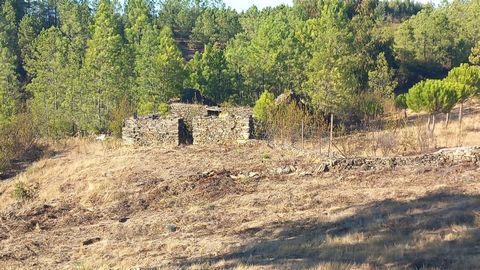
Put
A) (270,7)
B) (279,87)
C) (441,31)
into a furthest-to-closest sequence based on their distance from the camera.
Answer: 1. (270,7)
2. (441,31)
3. (279,87)

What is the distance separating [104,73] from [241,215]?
71.8 feet

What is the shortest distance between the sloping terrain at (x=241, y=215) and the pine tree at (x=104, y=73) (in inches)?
476

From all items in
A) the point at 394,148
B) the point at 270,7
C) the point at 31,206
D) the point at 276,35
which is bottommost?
the point at 31,206

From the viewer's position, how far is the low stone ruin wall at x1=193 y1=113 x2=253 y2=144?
2003 centimetres

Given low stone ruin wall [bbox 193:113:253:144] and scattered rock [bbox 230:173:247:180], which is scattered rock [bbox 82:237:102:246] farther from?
low stone ruin wall [bbox 193:113:253:144]

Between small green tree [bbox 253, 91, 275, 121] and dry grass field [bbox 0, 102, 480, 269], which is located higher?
small green tree [bbox 253, 91, 275, 121]

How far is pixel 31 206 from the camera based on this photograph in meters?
14.0

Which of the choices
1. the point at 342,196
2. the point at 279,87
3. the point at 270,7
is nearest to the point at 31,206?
the point at 342,196

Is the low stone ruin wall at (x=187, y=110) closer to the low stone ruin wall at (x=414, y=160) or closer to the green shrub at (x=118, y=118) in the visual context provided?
the green shrub at (x=118, y=118)

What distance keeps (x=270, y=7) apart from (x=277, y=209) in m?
69.3

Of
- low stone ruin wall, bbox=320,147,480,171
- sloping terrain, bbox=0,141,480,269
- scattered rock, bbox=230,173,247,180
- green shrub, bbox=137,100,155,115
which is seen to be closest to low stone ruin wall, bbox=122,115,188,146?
sloping terrain, bbox=0,141,480,269

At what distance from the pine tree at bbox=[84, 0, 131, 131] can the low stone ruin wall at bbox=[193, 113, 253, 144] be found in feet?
35.2

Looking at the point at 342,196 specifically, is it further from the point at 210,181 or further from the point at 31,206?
the point at 31,206

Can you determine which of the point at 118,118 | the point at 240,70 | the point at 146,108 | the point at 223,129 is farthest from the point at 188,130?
the point at 240,70
